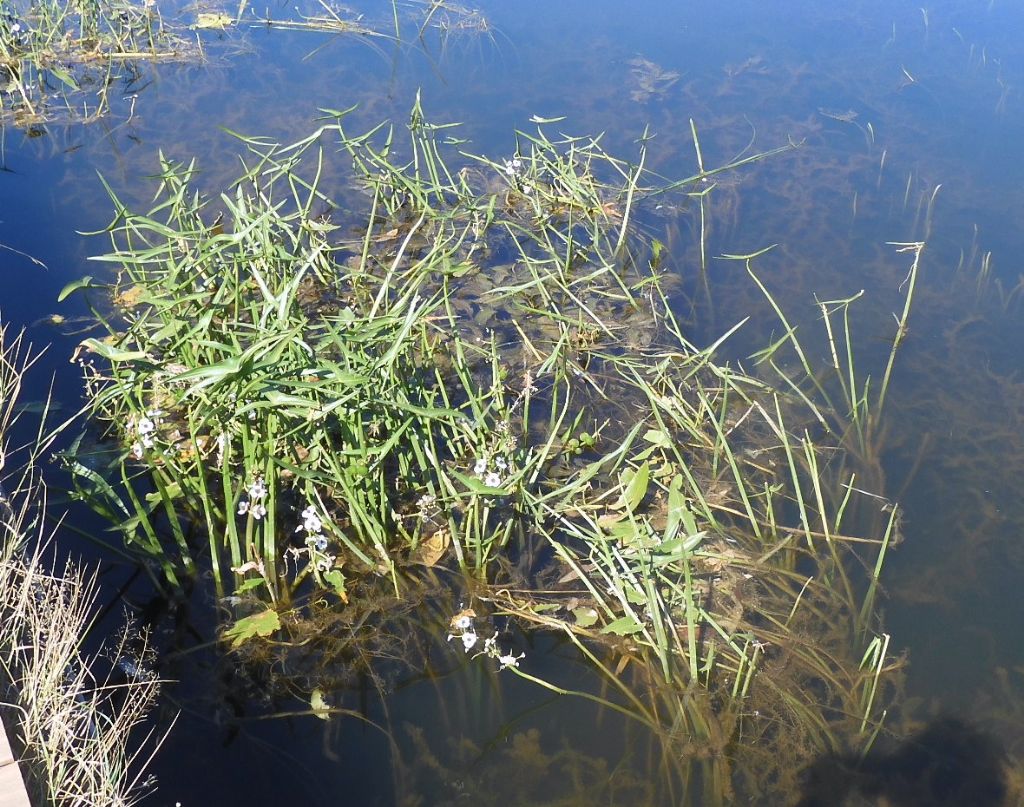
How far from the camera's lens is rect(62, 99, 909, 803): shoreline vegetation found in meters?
2.39

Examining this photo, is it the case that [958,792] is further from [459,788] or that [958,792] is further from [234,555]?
[234,555]

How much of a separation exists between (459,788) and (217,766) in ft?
1.93

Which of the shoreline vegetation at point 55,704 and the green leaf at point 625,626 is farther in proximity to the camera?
the green leaf at point 625,626

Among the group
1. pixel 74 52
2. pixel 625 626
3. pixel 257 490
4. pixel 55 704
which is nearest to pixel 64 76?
pixel 74 52

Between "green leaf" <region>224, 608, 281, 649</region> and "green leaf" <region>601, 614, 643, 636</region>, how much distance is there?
892 mm

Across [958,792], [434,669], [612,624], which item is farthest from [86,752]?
[958,792]

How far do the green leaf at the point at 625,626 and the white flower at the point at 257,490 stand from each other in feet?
3.30

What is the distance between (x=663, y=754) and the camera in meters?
2.33

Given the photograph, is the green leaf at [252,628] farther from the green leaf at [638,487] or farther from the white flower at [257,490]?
the green leaf at [638,487]

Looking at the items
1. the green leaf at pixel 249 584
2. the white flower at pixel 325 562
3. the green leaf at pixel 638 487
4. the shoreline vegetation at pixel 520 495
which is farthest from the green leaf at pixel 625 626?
the green leaf at pixel 249 584

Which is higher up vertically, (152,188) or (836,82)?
(836,82)

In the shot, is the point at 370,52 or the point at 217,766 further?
the point at 370,52

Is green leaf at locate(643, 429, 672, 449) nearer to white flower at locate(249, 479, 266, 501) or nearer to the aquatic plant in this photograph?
white flower at locate(249, 479, 266, 501)

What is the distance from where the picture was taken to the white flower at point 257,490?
8.33ft
